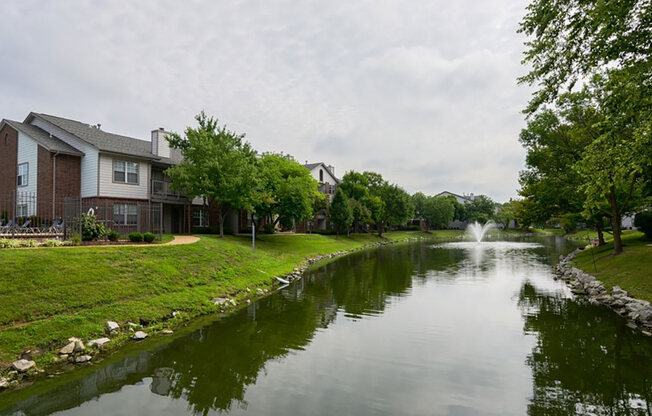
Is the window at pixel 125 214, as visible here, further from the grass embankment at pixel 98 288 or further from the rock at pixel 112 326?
the rock at pixel 112 326

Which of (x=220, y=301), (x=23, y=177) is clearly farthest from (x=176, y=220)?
(x=220, y=301)

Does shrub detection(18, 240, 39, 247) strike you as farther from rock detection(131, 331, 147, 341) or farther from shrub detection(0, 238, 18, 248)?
rock detection(131, 331, 147, 341)

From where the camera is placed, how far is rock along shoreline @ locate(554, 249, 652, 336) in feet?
38.2

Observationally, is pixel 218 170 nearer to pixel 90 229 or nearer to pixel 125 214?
pixel 125 214

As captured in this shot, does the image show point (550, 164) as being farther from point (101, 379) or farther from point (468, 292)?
point (101, 379)

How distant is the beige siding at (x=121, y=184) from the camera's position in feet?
84.1

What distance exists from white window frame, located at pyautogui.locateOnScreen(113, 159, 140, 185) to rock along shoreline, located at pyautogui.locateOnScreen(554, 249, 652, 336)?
29191mm

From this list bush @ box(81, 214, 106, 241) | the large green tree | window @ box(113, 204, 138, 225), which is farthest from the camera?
the large green tree

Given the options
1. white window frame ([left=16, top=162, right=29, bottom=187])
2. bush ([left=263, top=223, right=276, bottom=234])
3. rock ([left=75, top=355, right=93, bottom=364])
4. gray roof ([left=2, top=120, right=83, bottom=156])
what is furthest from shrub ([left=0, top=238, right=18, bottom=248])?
bush ([left=263, top=223, right=276, bottom=234])

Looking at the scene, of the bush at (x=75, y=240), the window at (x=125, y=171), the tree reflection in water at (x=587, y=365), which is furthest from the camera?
the window at (x=125, y=171)

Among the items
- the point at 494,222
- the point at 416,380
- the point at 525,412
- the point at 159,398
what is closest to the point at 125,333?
the point at 159,398

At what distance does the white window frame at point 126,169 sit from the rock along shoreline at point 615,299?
95.8 ft

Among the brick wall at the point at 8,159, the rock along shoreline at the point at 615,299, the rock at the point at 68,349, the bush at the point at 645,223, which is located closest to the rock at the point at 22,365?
the rock at the point at 68,349

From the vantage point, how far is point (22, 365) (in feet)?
25.6
